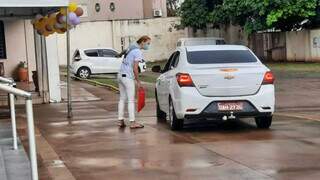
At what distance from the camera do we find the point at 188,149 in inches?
384

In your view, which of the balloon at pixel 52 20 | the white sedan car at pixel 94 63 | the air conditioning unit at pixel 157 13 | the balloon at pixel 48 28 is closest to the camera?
the balloon at pixel 52 20

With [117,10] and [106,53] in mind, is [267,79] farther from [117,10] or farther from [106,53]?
[117,10]

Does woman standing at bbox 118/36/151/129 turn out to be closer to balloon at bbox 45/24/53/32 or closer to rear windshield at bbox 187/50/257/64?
rear windshield at bbox 187/50/257/64

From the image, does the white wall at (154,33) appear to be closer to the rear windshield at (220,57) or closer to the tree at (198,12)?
the tree at (198,12)

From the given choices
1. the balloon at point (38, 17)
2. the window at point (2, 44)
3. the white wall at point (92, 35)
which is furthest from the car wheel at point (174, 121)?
the white wall at point (92, 35)

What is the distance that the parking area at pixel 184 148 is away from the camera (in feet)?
26.5

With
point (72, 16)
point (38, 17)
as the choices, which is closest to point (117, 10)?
point (38, 17)

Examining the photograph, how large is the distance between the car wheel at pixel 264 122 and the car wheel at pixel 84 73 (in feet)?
72.0

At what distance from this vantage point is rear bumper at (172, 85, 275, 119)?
11.4 meters

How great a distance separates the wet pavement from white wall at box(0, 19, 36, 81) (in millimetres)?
11378

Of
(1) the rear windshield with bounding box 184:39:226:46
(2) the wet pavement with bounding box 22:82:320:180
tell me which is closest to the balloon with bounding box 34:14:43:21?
(2) the wet pavement with bounding box 22:82:320:180

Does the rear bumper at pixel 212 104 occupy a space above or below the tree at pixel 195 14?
below

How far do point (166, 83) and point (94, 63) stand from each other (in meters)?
21.7

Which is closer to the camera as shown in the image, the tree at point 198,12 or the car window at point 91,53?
the car window at point 91,53
